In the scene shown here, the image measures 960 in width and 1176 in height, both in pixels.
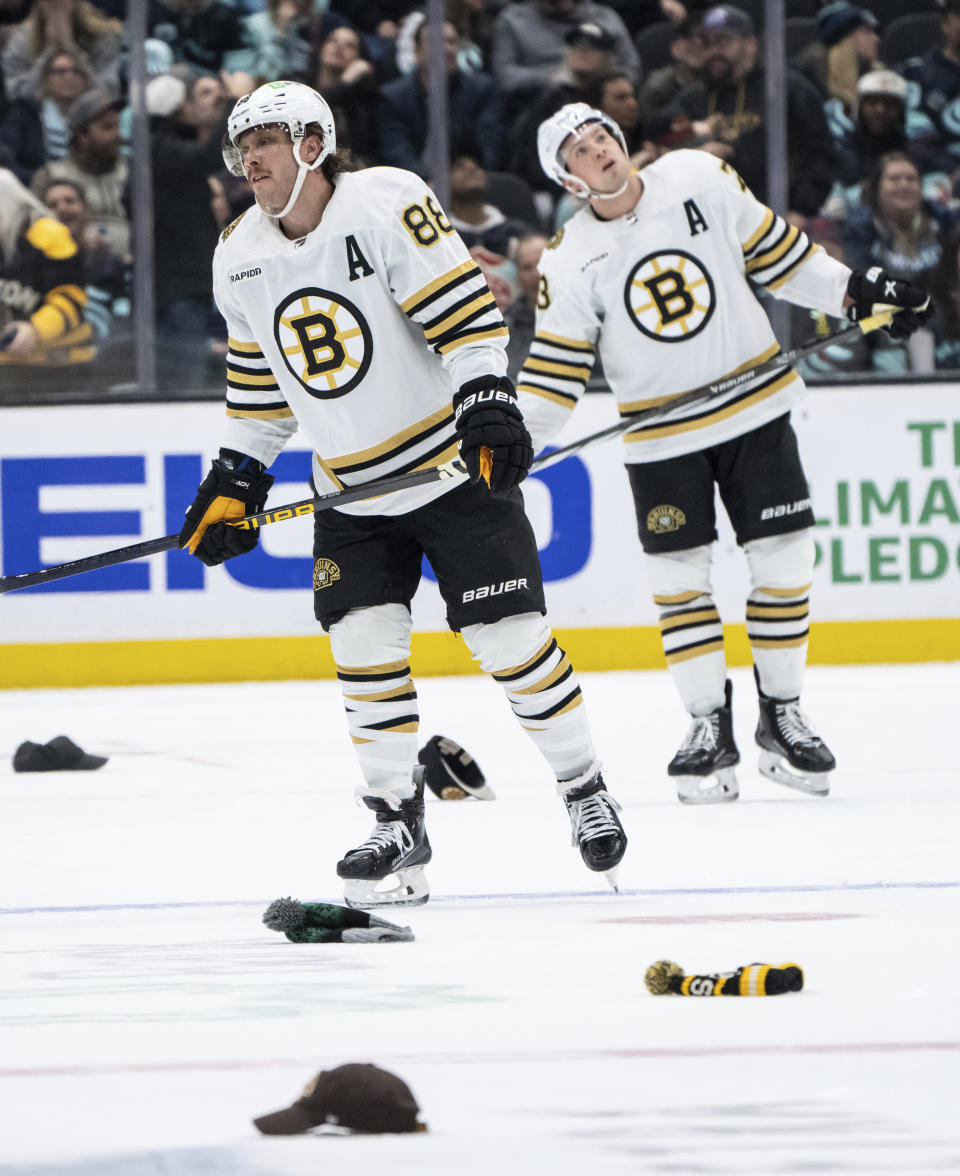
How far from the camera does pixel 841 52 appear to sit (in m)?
6.77

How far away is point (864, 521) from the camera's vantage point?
6434 millimetres

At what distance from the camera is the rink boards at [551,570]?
6402 millimetres

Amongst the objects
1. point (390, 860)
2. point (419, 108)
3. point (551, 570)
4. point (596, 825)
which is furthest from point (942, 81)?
point (390, 860)

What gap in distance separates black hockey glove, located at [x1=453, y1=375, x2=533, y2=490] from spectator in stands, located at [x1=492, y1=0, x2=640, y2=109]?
420cm

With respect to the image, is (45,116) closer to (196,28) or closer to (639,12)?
(196,28)

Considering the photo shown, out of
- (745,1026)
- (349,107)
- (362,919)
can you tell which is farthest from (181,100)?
(745,1026)

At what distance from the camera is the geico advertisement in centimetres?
639

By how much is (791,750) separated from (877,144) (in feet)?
11.3

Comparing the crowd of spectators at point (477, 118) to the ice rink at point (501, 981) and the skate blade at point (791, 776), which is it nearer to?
the ice rink at point (501, 981)

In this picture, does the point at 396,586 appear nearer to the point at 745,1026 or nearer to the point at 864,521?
the point at 745,1026

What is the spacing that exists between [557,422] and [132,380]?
116 inches

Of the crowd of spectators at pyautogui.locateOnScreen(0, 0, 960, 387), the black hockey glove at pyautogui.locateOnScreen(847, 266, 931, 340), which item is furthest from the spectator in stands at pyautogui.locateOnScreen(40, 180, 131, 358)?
the black hockey glove at pyautogui.locateOnScreen(847, 266, 931, 340)

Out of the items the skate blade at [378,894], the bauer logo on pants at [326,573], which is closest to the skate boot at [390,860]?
the skate blade at [378,894]

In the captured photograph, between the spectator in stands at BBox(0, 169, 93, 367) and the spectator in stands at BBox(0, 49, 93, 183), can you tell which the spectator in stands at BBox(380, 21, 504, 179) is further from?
the spectator in stands at BBox(0, 169, 93, 367)
